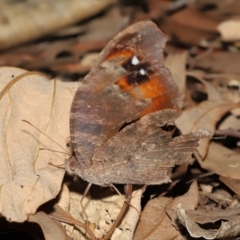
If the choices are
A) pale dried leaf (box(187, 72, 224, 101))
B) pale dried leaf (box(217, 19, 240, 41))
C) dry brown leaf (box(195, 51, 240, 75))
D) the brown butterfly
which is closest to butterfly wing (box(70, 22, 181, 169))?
the brown butterfly

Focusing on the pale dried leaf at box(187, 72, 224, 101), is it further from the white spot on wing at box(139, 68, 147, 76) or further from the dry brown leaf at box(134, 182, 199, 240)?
the dry brown leaf at box(134, 182, 199, 240)

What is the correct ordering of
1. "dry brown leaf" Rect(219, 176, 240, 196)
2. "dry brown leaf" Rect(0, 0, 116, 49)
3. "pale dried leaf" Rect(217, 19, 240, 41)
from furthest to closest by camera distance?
"dry brown leaf" Rect(0, 0, 116, 49) → "pale dried leaf" Rect(217, 19, 240, 41) → "dry brown leaf" Rect(219, 176, 240, 196)

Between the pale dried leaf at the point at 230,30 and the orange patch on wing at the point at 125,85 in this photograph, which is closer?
the orange patch on wing at the point at 125,85

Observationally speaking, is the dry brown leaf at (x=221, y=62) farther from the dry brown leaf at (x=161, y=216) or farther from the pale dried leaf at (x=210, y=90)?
the dry brown leaf at (x=161, y=216)

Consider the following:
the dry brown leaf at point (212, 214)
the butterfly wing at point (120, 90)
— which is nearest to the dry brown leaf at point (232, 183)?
the dry brown leaf at point (212, 214)

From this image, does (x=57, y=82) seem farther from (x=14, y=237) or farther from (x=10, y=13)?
(x=10, y=13)

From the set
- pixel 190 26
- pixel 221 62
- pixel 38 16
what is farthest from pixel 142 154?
pixel 38 16
